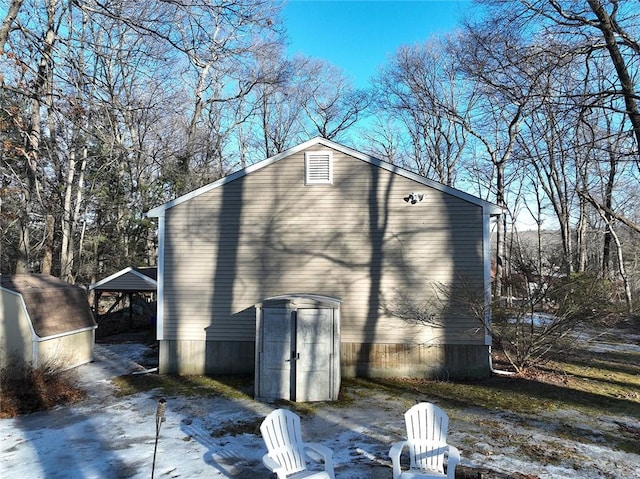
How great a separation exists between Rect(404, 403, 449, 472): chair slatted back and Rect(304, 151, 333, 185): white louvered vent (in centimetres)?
579

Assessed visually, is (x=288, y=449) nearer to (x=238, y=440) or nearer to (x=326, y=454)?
(x=326, y=454)

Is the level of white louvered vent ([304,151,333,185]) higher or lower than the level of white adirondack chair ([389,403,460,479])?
higher

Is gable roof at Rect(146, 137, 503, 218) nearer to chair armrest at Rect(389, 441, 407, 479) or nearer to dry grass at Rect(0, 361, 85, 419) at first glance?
dry grass at Rect(0, 361, 85, 419)

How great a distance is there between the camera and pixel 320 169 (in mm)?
9531

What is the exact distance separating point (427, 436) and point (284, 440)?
61.8 inches

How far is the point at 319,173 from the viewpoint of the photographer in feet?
31.3

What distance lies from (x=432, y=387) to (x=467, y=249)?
293 centimetres

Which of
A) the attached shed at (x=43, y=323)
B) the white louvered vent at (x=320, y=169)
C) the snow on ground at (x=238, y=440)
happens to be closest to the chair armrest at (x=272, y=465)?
the snow on ground at (x=238, y=440)

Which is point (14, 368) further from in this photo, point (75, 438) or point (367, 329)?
point (367, 329)

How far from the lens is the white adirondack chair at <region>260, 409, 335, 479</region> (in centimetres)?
430

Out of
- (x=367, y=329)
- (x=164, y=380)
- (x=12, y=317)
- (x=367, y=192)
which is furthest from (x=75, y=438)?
(x=367, y=192)

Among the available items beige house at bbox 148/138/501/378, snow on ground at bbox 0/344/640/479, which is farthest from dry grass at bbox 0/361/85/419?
beige house at bbox 148/138/501/378

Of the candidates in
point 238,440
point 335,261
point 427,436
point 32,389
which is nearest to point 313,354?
point 238,440

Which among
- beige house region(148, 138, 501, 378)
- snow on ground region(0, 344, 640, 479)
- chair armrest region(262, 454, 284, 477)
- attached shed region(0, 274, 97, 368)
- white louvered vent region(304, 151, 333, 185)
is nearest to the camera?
chair armrest region(262, 454, 284, 477)
